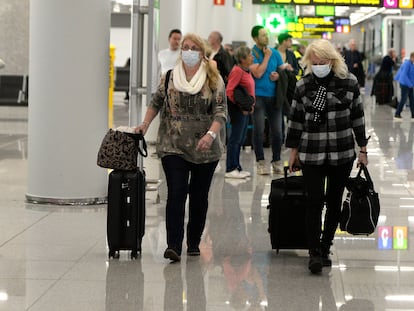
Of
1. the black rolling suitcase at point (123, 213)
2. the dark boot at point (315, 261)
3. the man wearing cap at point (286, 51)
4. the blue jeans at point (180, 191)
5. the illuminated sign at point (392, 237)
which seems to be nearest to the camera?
the dark boot at point (315, 261)

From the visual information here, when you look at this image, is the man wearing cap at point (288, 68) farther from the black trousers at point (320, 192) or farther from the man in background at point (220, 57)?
the black trousers at point (320, 192)

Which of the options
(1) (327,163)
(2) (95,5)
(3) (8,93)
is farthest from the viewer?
(3) (8,93)

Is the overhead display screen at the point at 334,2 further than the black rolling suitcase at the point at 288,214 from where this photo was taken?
Yes

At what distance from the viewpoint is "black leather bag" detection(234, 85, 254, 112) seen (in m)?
11.9

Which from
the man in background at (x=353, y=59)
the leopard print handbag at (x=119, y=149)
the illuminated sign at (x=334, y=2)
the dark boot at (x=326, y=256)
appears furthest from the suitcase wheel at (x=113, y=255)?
the man in background at (x=353, y=59)

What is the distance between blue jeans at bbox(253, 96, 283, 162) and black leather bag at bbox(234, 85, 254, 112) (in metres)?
0.73

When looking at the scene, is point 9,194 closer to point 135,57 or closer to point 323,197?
point 135,57

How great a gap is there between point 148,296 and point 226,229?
8.44 feet

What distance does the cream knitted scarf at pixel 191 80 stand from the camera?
7.16 metres

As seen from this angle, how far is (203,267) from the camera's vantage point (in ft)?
23.5

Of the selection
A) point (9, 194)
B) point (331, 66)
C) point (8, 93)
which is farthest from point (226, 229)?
point (8, 93)

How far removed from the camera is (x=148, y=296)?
247 inches

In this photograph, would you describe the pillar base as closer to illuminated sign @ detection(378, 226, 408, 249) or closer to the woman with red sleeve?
the woman with red sleeve

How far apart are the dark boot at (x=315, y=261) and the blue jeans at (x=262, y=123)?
5765 millimetres
